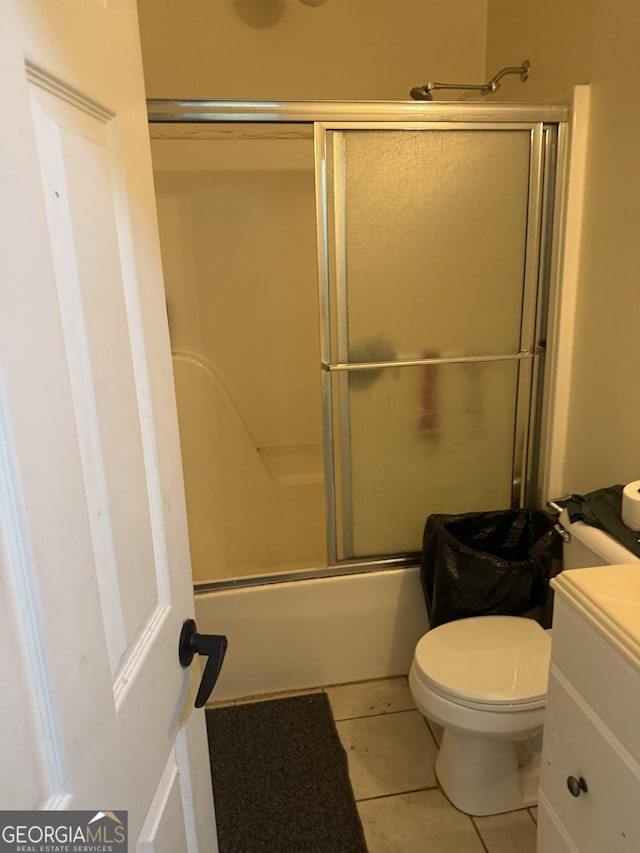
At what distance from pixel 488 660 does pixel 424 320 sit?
38.6 inches

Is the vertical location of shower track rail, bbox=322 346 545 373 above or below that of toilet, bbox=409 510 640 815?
above

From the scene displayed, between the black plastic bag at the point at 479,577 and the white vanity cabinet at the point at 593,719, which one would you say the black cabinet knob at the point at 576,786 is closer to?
the white vanity cabinet at the point at 593,719

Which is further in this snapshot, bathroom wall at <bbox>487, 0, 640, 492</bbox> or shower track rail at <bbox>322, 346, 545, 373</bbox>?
shower track rail at <bbox>322, 346, 545, 373</bbox>

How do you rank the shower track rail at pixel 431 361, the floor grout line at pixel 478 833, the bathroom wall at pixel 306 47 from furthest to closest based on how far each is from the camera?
1. the bathroom wall at pixel 306 47
2. the shower track rail at pixel 431 361
3. the floor grout line at pixel 478 833

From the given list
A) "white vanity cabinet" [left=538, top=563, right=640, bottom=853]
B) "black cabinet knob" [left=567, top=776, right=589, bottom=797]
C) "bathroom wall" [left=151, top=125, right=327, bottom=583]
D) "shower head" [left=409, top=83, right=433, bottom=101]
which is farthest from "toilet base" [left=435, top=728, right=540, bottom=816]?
"shower head" [left=409, top=83, right=433, bottom=101]

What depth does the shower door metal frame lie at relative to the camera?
1615 mm

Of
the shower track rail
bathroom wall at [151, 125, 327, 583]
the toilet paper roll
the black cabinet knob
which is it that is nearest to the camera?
the black cabinet knob

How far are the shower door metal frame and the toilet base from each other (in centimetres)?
60

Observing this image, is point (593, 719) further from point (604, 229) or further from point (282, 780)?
point (604, 229)

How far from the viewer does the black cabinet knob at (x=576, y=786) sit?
95 cm

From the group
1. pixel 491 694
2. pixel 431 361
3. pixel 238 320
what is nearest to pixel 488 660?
pixel 491 694

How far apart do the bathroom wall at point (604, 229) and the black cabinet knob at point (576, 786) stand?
0.87 metres

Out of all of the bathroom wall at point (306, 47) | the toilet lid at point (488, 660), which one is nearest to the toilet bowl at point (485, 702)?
the toilet lid at point (488, 660)

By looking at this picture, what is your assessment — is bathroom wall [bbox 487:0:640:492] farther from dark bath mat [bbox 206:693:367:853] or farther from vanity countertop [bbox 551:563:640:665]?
dark bath mat [bbox 206:693:367:853]
